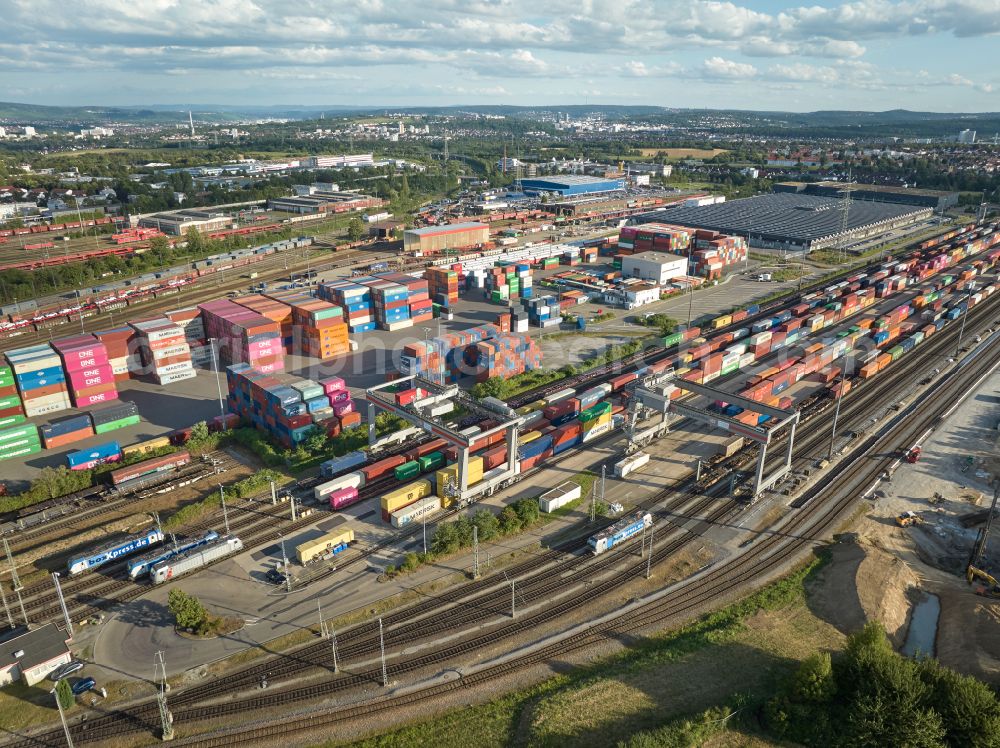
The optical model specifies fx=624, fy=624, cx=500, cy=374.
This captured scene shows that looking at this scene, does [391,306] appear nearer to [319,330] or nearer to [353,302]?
[353,302]

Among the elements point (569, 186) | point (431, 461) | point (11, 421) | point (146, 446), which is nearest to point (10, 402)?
point (11, 421)

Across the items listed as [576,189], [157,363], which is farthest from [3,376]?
[576,189]

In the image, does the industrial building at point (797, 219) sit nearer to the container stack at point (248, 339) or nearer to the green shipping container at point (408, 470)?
the container stack at point (248, 339)

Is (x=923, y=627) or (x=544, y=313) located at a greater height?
(x=544, y=313)

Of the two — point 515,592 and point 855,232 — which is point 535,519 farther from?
point 855,232

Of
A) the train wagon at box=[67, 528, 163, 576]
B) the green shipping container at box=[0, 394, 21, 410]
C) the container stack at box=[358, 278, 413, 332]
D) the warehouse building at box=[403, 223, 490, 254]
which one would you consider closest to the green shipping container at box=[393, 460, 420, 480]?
the train wagon at box=[67, 528, 163, 576]

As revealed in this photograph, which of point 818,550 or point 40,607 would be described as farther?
point 818,550

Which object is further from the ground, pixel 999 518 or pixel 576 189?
pixel 576 189
